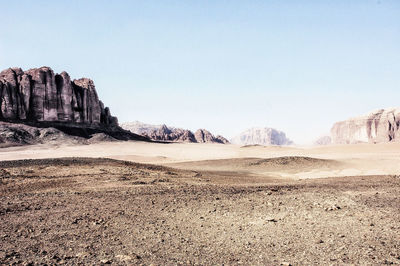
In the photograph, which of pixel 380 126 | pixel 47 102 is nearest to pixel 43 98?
pixel 47 102

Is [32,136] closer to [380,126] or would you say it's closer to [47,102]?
[47,102]

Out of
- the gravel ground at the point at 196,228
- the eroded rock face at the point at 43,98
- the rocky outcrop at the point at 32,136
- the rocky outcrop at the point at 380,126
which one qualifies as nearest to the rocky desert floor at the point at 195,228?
the gravel ground at the point at 196,228

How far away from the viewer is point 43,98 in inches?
3593

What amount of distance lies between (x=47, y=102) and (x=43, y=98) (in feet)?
5.86

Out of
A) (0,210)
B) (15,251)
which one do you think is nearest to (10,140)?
(0,210)

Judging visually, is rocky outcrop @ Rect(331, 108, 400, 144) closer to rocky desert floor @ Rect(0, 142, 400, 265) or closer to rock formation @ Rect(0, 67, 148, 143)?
rock formation @ Rect(0, 67, 148, 143)

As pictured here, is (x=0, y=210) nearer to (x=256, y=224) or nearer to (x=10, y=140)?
(x=256, y=224)

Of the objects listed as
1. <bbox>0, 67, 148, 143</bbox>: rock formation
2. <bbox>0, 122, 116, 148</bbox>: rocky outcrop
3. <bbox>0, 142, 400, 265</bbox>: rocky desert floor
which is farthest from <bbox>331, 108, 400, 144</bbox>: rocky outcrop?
<bbox>0, 142, 400, 265</bbox>: rocky desert floor

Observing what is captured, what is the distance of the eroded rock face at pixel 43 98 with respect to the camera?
85812 mm

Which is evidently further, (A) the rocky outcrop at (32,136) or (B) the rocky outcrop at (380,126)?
(B) the rocky outcrop at (380,126)

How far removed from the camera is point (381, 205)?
11.1m

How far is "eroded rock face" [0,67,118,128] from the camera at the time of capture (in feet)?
282

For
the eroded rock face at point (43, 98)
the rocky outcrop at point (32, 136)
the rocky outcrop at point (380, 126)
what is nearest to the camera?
the rocky outcrop at point (32, 136)

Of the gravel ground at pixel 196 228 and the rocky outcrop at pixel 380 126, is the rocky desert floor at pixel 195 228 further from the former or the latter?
the rocky outcrop at pixel 380 126
